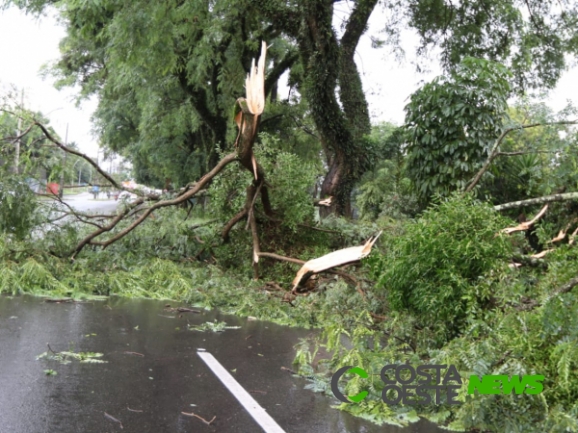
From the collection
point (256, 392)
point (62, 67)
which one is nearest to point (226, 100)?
point (62, 67)

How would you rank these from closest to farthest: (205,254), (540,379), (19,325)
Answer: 1. (540,379)
2. (19,325)
3. (205,254)

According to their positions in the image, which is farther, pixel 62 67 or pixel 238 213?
pixel 62 67

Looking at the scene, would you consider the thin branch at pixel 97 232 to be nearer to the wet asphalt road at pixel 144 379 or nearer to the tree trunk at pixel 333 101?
the wet asphalt road at pixel 144 379

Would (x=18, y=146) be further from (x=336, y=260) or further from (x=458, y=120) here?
(x=458, y=120)

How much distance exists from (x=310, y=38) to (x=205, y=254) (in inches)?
261

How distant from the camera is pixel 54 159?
35.0ft

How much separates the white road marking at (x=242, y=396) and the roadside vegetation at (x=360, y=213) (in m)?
0.67

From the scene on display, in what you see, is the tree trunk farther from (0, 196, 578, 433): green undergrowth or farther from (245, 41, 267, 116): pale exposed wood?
(245, 41, 267, 116): pale exposed wood

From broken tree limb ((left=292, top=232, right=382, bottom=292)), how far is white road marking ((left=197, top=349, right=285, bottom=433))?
2622mm

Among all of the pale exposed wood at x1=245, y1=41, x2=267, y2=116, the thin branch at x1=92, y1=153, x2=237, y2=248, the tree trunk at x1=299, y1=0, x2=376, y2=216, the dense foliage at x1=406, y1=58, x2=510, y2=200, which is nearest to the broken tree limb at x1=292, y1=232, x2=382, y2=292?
the pale exposed wood at x1=245, y1=41, x2=267, y2=116

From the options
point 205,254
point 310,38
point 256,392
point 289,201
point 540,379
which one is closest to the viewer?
point 540,379

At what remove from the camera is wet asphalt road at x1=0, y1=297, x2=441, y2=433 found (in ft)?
13.8

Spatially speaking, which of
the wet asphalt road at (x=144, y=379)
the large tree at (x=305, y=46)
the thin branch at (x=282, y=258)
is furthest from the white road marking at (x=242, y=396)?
the large tree at (x=305, y=46)

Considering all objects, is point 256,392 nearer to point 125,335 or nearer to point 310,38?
point 125,335
